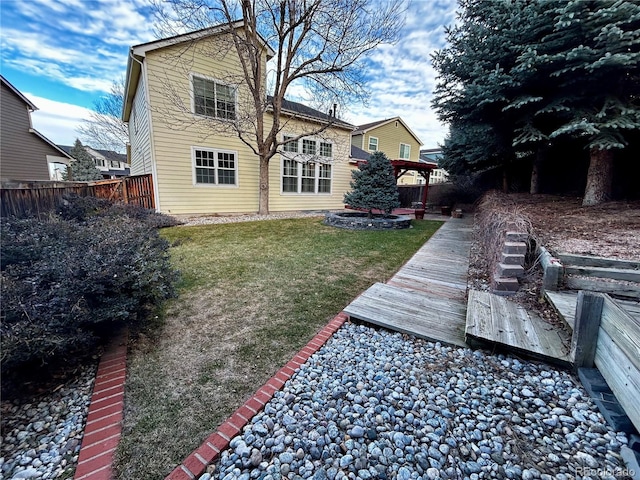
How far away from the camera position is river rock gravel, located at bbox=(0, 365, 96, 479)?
140cm

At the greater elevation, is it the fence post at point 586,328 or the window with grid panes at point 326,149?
the window with grid panes at point 326,149

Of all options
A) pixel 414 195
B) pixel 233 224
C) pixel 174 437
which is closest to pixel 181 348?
pixel 174 437

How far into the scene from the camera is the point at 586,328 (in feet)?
6.25

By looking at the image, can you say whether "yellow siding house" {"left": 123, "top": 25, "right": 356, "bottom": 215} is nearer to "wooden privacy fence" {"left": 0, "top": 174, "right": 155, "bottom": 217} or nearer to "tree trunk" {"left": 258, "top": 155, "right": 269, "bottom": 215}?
"tree trunk" {"left": 258, "top": 155, "right": 269, "bottom": 215}

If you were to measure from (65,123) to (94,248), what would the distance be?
2831 centimetres

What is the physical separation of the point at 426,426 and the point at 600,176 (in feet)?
25.5

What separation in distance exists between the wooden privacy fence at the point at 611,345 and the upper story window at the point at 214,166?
1054 cm

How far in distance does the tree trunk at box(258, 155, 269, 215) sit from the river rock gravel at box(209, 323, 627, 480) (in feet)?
29.8

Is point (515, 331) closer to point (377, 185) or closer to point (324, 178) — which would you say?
point (377, 185)

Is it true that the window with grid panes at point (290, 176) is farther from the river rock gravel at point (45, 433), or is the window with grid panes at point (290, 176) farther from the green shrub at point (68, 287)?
the river rock gravel at point (45, 433)

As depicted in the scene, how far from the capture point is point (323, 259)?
17.2 ft

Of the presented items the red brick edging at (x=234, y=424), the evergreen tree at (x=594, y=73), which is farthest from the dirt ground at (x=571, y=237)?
the red brick edging at (x=234, y=424)

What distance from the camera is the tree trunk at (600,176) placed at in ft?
20.2

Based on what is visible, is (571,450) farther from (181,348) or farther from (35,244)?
(35,244)
